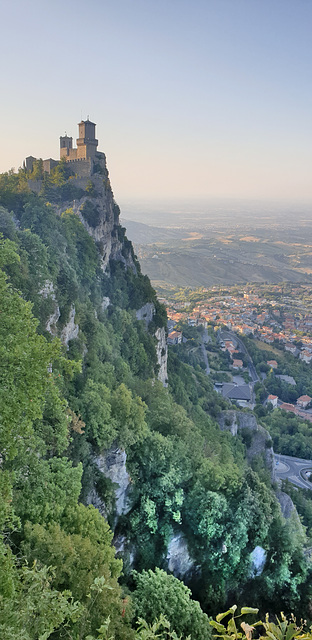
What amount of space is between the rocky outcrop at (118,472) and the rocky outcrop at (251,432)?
22.6m

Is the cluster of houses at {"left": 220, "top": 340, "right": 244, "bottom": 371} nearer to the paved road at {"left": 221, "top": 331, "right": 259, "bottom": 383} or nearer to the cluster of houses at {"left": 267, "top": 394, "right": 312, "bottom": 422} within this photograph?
the paved road at {"left": 221, "top": 331, "right": 259, "bottom": 383}

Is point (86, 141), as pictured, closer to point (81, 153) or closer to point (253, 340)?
point (81, 153)

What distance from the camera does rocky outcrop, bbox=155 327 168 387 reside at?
41906 millimetres

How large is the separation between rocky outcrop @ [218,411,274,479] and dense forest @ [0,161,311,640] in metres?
1.07

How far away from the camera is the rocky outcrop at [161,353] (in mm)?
41906

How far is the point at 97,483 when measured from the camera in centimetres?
1733

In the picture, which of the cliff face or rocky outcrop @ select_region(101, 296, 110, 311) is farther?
the cliff face

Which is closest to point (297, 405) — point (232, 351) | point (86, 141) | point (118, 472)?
point (232, 351)

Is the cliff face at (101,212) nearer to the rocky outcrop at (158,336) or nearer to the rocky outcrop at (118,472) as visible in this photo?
the rocky outcrop at (158,336)

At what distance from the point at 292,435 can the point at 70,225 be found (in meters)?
38.3

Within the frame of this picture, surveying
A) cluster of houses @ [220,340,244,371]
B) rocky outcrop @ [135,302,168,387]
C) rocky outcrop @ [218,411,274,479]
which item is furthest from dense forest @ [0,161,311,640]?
cluster of houses @ [220,340,244,371]

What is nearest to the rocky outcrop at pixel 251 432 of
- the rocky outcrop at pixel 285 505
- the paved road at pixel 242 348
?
the rocky outcrop at pixel 285 505

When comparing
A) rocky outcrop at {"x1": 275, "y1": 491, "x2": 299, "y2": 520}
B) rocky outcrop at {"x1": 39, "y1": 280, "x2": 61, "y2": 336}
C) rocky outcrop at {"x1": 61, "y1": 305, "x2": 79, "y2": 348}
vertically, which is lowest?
rocky outcrop at {"x1": 275, "y1": 491, "x2": 299, "y2": 520}

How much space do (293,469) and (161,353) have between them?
774 inches
